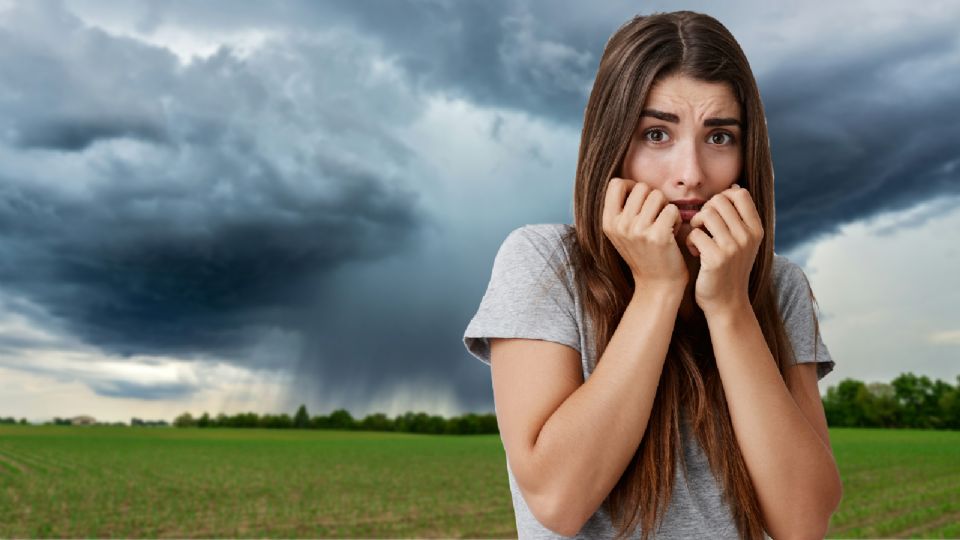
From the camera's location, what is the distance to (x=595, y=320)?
2.08 m

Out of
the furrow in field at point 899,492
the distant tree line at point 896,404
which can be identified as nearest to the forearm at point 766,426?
the furrow in field at point 899,492

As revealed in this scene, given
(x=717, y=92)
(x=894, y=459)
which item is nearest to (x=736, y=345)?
(x=717, y=92)

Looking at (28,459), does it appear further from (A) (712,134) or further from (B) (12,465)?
(A) (712,134)

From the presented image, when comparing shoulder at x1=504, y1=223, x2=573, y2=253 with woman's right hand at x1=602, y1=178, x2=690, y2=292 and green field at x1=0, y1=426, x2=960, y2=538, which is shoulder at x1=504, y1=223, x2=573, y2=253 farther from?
green field at x1=0, y1=426, x2=960, y2=538

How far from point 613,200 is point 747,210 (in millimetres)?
306

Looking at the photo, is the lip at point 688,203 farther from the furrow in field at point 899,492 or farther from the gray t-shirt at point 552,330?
the furrow in field at point 899,492

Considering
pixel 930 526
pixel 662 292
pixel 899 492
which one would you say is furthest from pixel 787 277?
pixel 899 492

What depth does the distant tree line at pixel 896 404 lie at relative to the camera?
317ft

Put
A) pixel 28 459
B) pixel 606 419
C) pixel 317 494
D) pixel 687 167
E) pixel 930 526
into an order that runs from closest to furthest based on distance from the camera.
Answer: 1. pixel 606 419
2. pixel 687 167
3. pixel 930 526
4. pixel 317 494
5. pixel 28 459

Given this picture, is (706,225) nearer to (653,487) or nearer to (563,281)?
(563,281)

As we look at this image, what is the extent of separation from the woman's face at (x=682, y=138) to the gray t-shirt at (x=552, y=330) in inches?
11.6

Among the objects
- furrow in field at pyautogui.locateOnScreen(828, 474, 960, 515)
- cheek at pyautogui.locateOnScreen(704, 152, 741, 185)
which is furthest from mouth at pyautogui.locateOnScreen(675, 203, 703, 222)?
furrow in field at pyautogui.locateOnScreen(828, 474, 960, 515)

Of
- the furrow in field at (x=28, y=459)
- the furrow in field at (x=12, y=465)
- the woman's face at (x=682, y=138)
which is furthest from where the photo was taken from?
the furrow in field at (x=28, y=459)

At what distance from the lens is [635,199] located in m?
1.98
